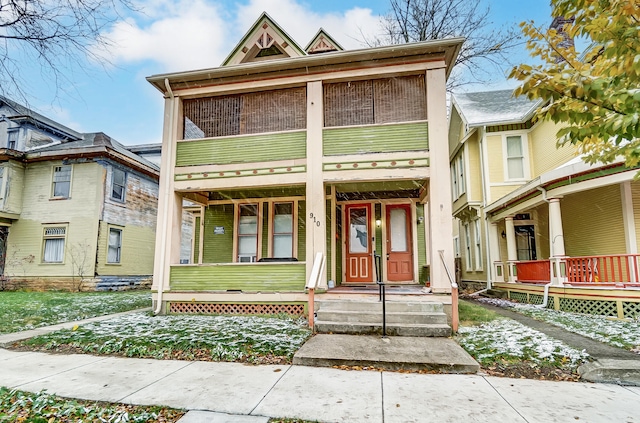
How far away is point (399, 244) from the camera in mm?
10125

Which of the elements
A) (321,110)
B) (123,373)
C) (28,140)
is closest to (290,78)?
(321,110)

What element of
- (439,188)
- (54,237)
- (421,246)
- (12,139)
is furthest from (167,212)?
(12,139)

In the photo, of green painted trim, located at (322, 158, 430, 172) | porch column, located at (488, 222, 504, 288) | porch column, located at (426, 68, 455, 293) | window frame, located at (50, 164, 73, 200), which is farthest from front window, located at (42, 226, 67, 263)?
porch column, located at (488, 222, 504, 288)

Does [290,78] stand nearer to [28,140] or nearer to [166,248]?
[166,248]

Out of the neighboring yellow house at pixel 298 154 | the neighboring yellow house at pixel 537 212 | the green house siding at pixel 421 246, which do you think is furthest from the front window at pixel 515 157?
the neighboring yellow house at pixel 298 154

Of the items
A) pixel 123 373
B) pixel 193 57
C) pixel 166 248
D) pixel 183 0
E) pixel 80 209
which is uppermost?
pixel 193 57

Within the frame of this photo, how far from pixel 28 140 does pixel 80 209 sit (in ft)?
18.3

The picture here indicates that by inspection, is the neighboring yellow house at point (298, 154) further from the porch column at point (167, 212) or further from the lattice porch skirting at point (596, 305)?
the lattice porch skirting at point (596, 305)

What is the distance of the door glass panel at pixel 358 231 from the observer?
10.1 metres

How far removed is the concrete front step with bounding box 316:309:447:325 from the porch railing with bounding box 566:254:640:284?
177 inches

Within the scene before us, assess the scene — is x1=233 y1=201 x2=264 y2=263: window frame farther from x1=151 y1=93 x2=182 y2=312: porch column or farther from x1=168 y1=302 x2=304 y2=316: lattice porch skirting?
x1=168 y1=302 x2=304 y2=316: lattice porch skirting

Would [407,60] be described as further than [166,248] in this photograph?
No

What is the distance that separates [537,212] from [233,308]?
35.3 ft

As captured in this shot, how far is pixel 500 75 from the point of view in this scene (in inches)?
618
